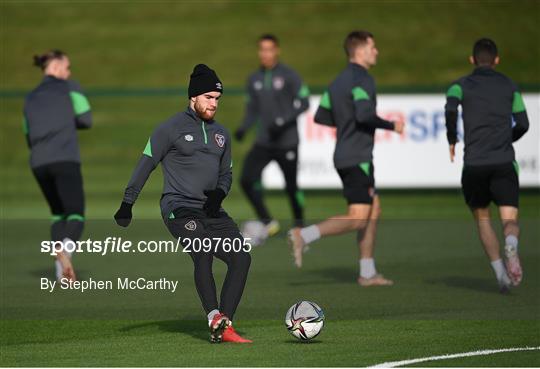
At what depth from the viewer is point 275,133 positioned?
61.6 ft

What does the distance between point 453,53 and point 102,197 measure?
1301cm

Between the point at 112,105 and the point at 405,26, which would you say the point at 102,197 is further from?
the point at 405,26

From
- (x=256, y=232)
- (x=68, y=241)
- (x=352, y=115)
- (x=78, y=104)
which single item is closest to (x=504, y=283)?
(x=352, y=115)

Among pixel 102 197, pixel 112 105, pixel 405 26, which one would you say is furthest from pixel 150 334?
pixel 405 26

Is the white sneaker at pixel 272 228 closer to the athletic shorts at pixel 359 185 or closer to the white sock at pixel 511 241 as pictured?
the athletic shorts at pixel 359 185

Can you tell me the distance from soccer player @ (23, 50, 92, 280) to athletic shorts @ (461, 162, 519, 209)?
4.17 m

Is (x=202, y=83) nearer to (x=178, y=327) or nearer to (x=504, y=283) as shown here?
(x=178, y=327)

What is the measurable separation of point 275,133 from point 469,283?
5305 millimetres

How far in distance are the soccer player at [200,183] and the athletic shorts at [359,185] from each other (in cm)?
330

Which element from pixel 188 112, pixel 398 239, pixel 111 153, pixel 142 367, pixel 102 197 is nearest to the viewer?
pixel 142 367

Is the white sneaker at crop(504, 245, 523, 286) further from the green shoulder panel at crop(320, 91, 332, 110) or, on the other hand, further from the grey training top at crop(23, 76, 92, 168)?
the grey training top at crop(23, 76, 92, 168)

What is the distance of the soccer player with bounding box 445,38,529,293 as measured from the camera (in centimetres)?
1317

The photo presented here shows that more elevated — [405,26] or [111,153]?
[405,26]

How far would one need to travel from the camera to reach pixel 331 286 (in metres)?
14.0
